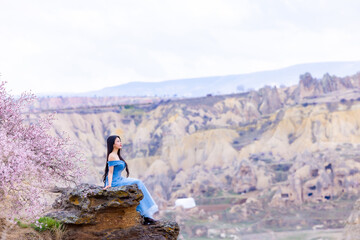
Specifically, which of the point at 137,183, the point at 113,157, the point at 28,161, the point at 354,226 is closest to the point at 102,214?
the point at 137,183

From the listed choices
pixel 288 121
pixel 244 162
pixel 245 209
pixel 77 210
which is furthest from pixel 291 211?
pixel 77 210

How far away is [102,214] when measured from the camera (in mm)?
9227

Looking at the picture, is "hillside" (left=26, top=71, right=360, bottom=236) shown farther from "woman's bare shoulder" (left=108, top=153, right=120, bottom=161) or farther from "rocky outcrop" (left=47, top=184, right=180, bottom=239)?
"rocky outcrop" (left=47, top=184, right=180, bottom=239)

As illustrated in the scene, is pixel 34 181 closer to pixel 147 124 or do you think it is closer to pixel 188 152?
pixel 188 152

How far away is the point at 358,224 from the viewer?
4909 centimetres

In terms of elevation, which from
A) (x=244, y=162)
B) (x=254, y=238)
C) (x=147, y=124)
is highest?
(x=147, y=124)

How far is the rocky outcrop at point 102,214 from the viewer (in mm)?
9156

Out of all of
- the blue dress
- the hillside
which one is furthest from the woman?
the hillside

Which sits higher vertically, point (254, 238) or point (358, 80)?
point (358, 80)

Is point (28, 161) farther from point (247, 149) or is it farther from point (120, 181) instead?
point (247, 149)

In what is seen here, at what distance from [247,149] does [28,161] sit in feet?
332

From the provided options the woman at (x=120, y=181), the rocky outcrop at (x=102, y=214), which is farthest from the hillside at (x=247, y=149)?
the rocky outcrop at (x=102, y=214)

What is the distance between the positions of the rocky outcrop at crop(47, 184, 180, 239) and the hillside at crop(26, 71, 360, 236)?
179 feet

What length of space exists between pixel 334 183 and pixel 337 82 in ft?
141
